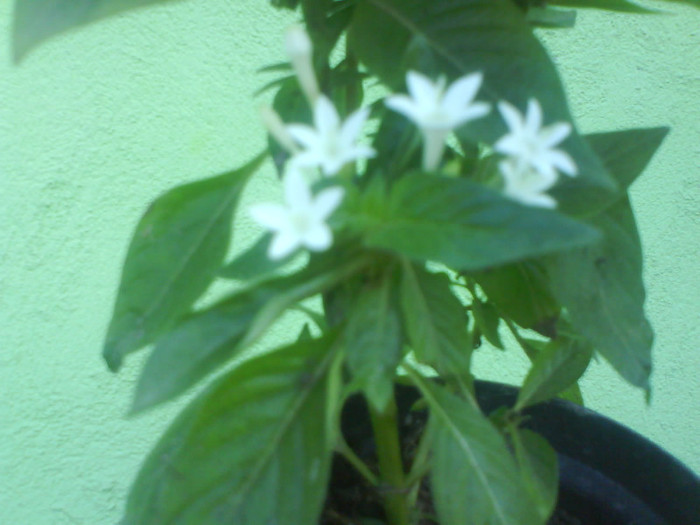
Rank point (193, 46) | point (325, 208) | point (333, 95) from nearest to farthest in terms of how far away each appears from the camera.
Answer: point (325, 208), point (333, 95), point (193, 46)

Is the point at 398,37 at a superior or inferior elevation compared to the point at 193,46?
superior

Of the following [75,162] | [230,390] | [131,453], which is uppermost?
[230,390]

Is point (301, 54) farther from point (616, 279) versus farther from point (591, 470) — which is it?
point (591, 470)

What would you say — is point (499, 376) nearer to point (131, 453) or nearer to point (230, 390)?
point (131, 453)

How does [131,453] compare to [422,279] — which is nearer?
[422,279]

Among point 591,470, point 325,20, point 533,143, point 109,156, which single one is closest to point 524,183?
point 533,143

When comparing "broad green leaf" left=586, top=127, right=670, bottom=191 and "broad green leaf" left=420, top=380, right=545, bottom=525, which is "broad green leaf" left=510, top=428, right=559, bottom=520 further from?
"broad green leaf" left=586, top=127, right=670, bottom=191

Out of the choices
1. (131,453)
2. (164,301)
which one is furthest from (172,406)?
(164,301)

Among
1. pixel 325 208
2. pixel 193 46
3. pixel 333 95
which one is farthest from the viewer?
pixel 193 46
